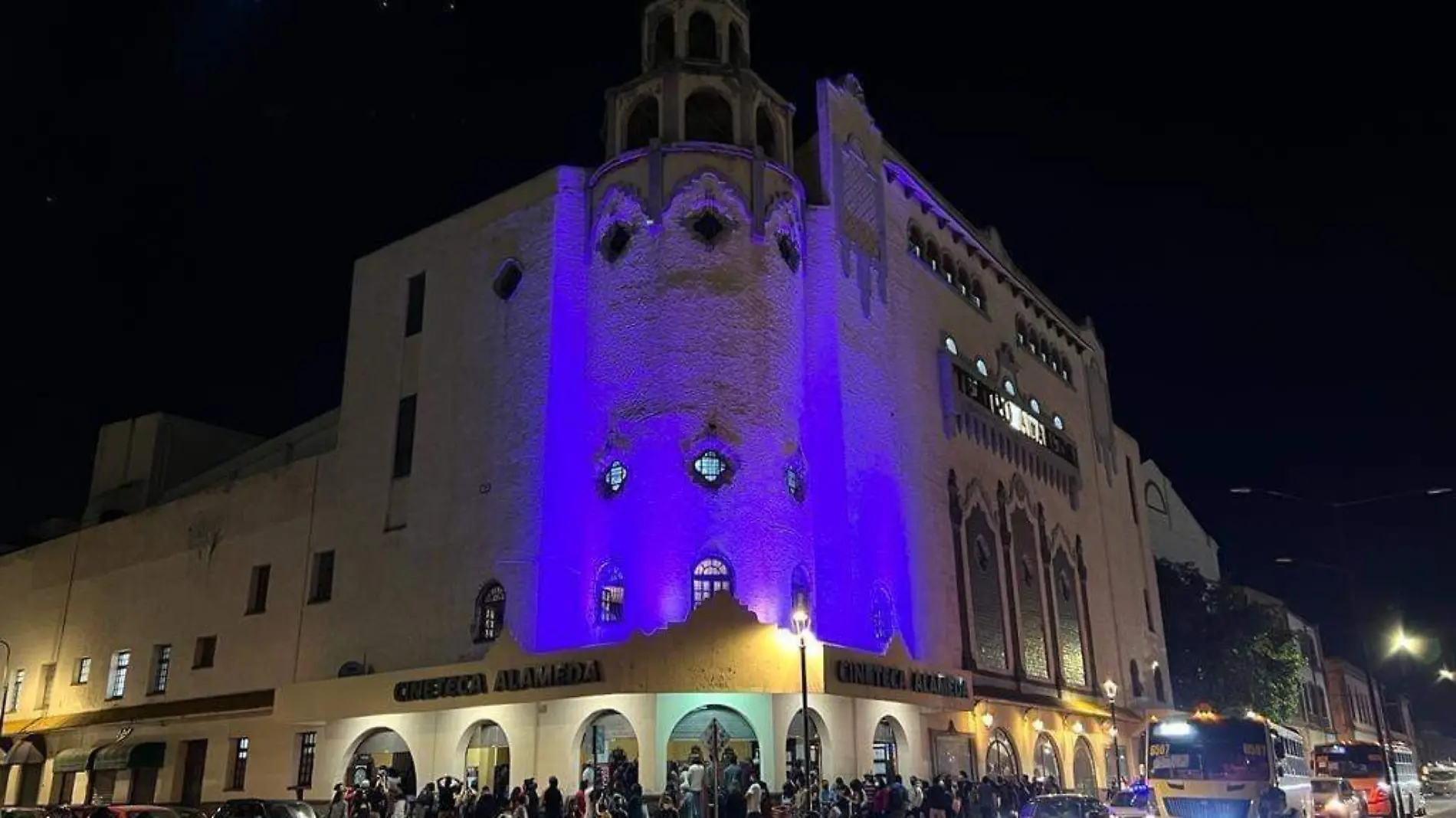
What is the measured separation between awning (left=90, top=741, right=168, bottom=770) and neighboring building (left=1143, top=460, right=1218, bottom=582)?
2030 inches

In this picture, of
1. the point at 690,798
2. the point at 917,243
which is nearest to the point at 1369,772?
the point at 917,243

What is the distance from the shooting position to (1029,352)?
49.8 meters

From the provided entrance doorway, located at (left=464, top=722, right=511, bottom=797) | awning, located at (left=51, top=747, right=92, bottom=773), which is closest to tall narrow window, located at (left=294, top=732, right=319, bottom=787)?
entrance doorway, located at (left=464, top=722, right=511, bottom=797)

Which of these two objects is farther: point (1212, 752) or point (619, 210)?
point (619, 210)

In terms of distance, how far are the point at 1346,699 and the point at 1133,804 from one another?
78681mm

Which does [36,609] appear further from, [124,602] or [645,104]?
[645,104]

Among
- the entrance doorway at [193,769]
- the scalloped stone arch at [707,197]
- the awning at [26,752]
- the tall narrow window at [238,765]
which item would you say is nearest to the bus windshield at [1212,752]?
the scalloped stone arch at [707,197]

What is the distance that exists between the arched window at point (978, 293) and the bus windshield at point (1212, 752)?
75.5 ft

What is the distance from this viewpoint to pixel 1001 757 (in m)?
38.2

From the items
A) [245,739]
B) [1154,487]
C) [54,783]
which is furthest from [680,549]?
[1154,487]

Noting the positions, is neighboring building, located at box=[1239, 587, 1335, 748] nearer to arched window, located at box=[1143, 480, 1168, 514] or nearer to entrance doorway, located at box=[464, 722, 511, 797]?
arched window, located at box=[1143, 480, 1168, 514]

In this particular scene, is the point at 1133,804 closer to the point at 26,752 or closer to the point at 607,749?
the point at 607,749

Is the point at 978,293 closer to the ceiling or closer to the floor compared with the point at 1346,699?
closer to the ceiling

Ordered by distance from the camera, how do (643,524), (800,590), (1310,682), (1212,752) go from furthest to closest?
1. (1310,682)
2. (800,590)
3. (643,524)
4. (1212,752)
